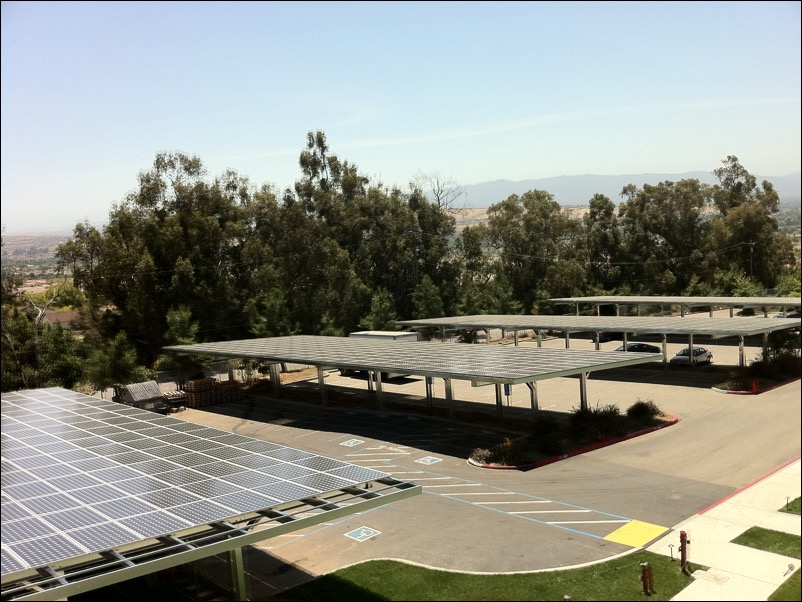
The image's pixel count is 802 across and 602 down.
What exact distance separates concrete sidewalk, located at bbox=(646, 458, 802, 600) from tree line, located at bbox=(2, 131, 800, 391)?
39.4 metres

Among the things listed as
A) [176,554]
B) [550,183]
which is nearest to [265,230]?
[550,183]

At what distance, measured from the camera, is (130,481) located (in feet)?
55.9

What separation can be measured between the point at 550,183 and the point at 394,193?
25460 millimetres

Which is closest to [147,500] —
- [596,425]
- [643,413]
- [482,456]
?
[482,456]

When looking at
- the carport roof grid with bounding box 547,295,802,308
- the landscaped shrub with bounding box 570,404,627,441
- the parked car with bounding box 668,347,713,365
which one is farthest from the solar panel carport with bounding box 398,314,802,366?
the landscaped shrub with bounding box 570,404,627,441

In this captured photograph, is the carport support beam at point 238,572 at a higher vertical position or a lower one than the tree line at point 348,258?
lower

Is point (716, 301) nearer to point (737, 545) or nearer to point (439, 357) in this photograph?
point (439, 357)

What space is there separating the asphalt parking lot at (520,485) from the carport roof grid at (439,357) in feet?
10.3

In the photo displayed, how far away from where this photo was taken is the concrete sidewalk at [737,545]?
45.4ft

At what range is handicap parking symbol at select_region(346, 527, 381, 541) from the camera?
20166mm

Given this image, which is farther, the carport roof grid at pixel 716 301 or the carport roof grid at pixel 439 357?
the carport roof grid at pixel 716 301

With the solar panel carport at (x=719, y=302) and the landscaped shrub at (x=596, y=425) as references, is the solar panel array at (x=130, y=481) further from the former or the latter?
the solar panel carport at (x=719, y=302)

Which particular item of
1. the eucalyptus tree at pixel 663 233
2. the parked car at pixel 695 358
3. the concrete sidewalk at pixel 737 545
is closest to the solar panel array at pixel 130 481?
the concrete sidewalk at pixel 737 545

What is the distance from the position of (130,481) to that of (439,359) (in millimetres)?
21037
